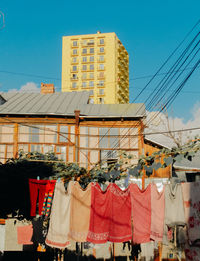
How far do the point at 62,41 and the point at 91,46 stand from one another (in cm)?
741

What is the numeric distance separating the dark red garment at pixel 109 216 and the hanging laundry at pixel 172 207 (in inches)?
40.8

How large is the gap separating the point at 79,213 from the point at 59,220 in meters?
0.55

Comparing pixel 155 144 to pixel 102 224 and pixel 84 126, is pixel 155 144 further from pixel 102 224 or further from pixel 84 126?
pixel 102 224

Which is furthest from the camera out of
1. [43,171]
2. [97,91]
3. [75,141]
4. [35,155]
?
[97,91]

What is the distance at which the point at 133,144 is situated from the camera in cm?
2236

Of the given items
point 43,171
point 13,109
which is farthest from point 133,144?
point 43,171

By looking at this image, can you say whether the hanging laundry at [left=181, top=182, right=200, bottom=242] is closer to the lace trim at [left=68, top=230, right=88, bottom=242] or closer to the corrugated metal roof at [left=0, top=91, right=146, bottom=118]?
the lace trim at [left=68, top=230, right=88, bottom=242]

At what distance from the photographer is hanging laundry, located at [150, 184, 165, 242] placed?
805 cm

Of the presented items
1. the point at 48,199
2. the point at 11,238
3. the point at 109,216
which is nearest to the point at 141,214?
the point at 109,216

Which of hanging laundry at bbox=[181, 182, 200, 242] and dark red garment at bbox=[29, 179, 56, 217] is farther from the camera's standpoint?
dark red garment at bbox=[29, 179, 56, 217]

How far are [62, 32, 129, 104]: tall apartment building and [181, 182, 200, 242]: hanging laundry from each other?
62.9 meters

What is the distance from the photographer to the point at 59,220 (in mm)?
8078

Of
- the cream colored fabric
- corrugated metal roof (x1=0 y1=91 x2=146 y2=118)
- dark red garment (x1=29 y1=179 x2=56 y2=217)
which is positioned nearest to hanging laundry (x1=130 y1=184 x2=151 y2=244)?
dark red garment (x1=29 y1=179 x2=56 y2=217)

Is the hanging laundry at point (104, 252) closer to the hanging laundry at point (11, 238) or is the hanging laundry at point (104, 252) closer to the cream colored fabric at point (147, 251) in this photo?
the cream colored fabric at point (147, 251)
